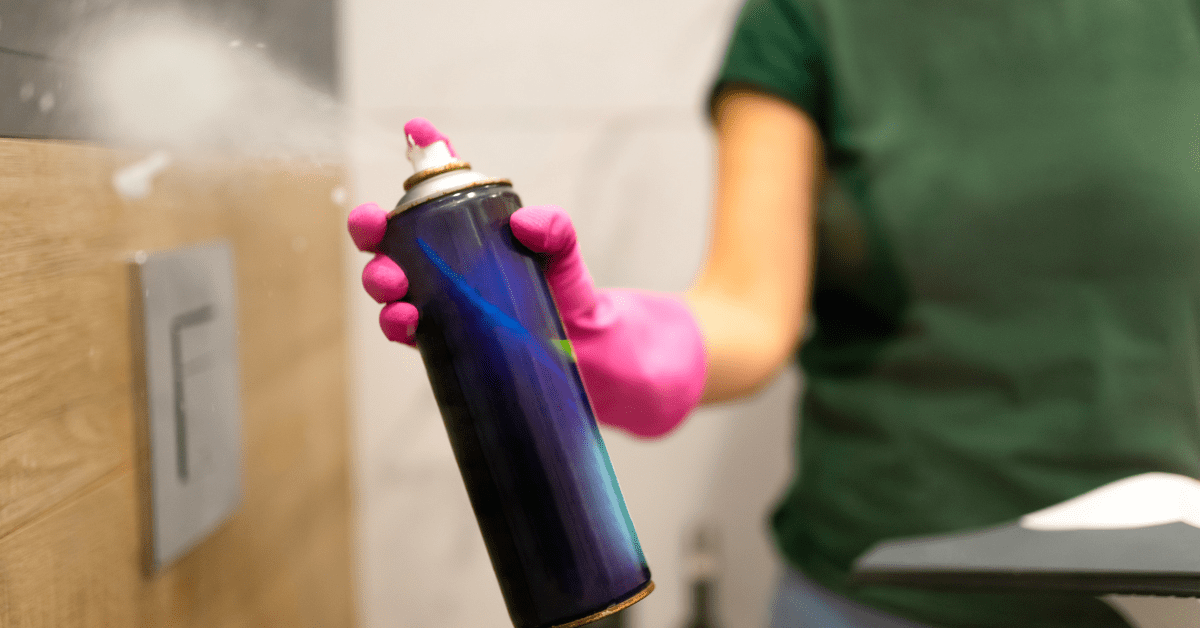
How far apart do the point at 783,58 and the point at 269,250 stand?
0.38 meters

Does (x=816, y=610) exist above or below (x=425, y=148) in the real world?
below

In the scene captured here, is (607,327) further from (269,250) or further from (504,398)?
(269,250)

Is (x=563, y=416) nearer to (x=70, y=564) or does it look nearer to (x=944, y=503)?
(x=70, y=564)

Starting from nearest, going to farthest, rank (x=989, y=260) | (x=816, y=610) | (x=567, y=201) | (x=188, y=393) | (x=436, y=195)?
(x=436, y=195), (x=188, y=393), (x=989, y=260), (x=816, y=610), (x=567, y=201)

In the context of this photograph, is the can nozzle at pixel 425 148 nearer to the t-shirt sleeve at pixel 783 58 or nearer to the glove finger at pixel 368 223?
the glove finger at pixel 368 223

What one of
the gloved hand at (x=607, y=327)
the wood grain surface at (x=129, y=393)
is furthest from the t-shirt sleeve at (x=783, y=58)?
the wood grain surface at (x=129, y=393)

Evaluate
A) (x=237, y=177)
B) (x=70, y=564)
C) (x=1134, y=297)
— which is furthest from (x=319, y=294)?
(x=1134, y=297)

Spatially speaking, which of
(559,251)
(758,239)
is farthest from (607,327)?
(758,239)

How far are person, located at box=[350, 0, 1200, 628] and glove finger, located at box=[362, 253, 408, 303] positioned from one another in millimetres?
90

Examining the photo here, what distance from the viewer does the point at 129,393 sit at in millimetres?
344

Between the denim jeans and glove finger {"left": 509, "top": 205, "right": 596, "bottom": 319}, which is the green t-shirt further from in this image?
glove finger {"left": 509, "top": 205, "right": 596, "bottom": 319}

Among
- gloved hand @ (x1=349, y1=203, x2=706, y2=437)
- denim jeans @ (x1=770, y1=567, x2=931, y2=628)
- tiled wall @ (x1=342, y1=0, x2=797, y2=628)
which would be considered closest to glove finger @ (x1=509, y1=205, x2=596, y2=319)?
gloved hand @ (x1=349, y1=203, x2=706, y2=437)

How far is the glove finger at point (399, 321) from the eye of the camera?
0.93 feet

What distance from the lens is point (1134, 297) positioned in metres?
0.43
